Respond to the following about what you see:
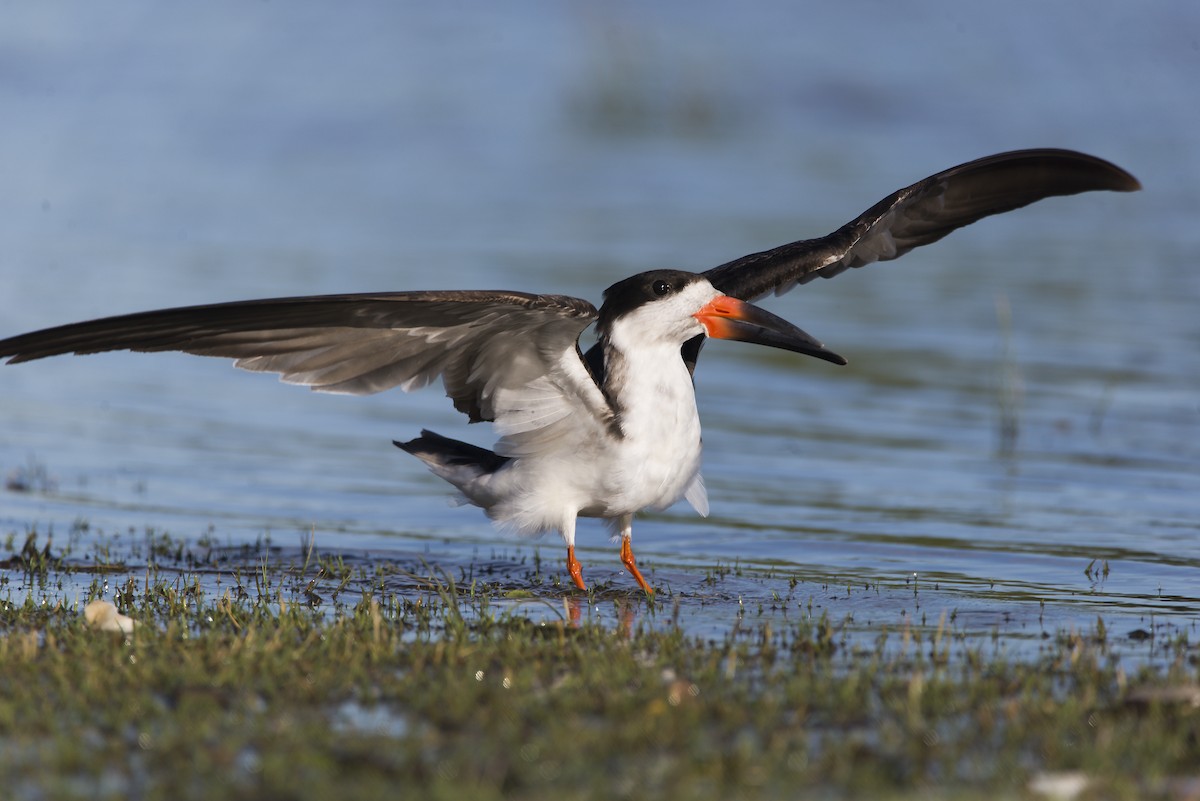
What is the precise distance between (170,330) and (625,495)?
2.06 m

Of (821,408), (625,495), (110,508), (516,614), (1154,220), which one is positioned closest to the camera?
(516,614)

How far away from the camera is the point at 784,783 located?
4.34m

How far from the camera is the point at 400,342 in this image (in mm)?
6641

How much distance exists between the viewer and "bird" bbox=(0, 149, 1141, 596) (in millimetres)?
6184

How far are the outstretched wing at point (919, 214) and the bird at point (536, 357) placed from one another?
0.12 ft

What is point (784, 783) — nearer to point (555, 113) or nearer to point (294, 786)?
point (294, 786)

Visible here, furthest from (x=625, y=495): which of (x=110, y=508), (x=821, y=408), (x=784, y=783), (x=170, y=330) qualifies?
(x=821, y=408)

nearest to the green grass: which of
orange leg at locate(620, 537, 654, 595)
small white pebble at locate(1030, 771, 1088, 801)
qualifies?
small white pebble at locate(1030, 771, 1088, 801)

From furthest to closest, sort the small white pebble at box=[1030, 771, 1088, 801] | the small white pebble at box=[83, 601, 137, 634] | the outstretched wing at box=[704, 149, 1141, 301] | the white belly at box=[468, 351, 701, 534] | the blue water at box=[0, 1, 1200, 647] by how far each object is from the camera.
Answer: the blue water at box=[0, 1, 1200, 647]
the outstretched wing at box=[704, 149, 1141, 301]
the white belly at box=[468, 351, 701, 534]
the small white pebble at box=[83, 601, 137, 634]
the small white pebble at box=[1030, 771, 1088, 801]

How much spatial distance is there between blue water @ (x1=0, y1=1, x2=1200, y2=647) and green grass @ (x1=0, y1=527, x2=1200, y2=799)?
1327 millimetres

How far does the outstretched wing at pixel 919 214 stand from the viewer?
7832mm

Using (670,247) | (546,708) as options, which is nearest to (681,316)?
(546,708)

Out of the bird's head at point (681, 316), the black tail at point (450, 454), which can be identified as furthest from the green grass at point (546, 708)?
the bird's head at point (681, 316)

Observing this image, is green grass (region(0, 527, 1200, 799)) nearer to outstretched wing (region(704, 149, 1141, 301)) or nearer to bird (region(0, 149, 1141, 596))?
bird (region(0, 149, 1141, 596))
